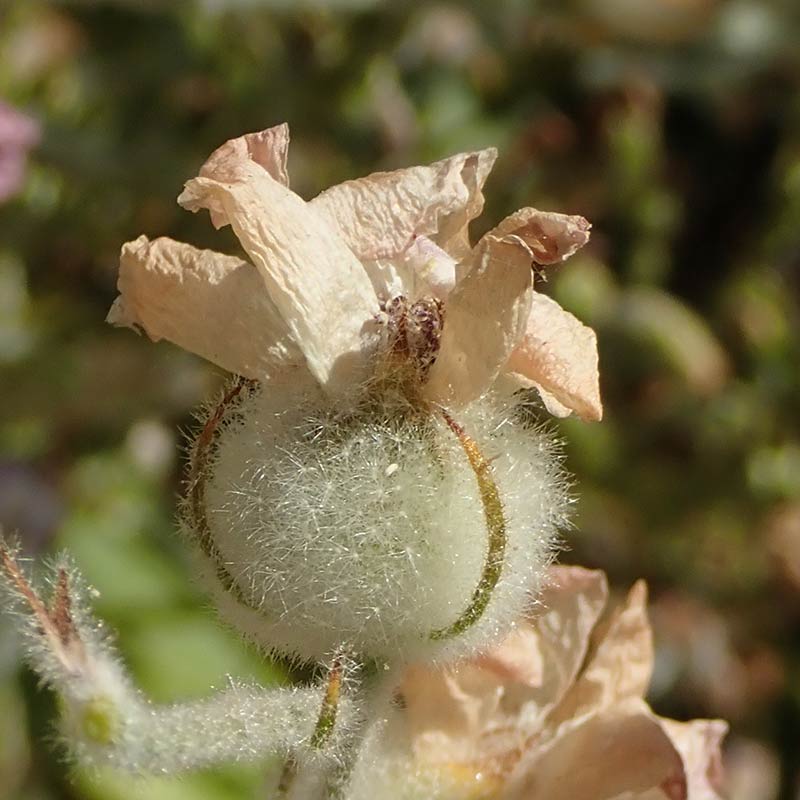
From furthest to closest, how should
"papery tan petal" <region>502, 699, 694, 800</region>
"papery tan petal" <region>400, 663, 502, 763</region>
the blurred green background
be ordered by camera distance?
the blurred green background < "papery tan petal" <region>400, 663, 502, 763</region> < "papery tan petal" <region>502, 699, 694, 800</region>

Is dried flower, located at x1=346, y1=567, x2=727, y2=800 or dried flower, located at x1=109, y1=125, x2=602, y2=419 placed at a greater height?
dried flower, located at x1=109, y1=125, x2=602, y2=419

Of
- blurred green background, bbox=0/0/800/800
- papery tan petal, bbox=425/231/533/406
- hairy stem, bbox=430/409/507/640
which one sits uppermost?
papery tan petal, bbox=425/231/533/406

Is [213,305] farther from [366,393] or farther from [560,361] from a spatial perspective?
[560,361]

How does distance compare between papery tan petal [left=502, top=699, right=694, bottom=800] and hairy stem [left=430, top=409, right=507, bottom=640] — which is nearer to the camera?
hairy stem [left=430, top=409, right=507, bottom=640]

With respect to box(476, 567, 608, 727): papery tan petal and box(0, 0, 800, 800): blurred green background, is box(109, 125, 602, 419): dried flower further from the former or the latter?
box(0, 0, 800, 800): blurred green background

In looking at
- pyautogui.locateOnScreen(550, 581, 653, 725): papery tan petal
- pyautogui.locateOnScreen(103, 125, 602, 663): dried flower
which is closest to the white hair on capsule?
pyautogui.locateOnScreen(103, 125, 602, 663): dried flower

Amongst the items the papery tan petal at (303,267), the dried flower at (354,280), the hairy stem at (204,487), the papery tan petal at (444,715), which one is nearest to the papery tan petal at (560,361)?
the dried flower at (354,280)
